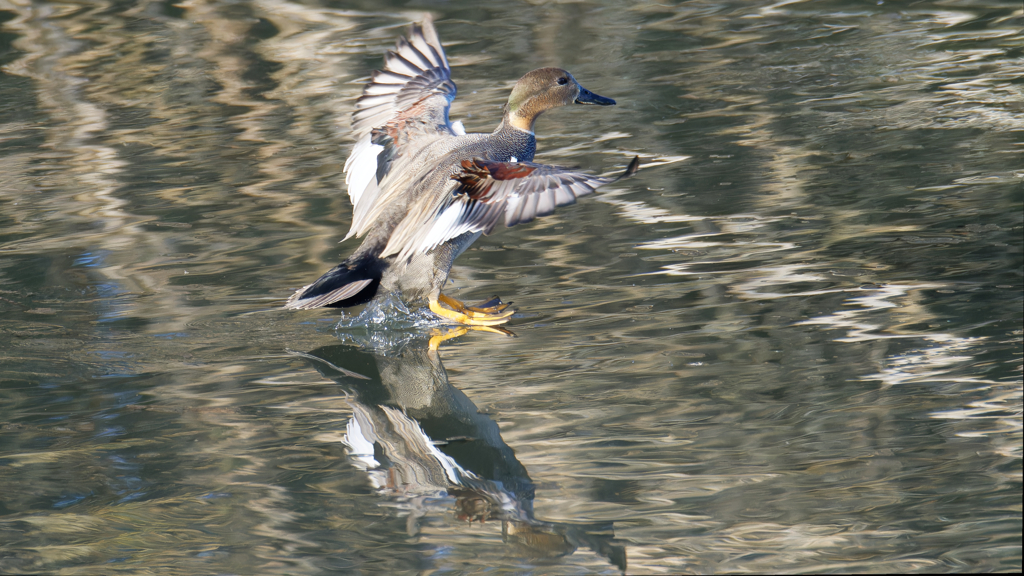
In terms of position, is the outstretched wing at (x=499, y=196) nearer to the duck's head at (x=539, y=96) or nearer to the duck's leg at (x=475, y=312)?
the duck's leg at (x=475, y=312)

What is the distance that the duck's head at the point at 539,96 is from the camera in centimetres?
658

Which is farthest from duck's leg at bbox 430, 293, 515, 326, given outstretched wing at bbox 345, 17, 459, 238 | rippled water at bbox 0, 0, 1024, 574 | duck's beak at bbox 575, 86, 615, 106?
duck's beak at bbox 575, 86, 615, 106

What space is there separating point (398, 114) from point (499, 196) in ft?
6.27

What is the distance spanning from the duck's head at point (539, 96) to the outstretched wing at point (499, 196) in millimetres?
1468

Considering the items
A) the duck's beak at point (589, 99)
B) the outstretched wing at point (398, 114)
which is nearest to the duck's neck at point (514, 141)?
the outstretched wing at point (398, 114)

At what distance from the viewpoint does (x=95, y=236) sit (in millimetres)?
7359

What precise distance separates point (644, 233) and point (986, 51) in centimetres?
539

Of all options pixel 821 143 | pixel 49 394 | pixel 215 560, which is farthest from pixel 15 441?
pixel 821 143

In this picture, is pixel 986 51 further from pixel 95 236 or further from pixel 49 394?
pixel 49 394

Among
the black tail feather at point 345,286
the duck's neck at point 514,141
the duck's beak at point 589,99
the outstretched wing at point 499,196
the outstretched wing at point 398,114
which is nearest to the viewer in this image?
the outstretched wing at point 499,196

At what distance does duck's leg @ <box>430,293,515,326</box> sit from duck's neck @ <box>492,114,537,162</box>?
1034mm

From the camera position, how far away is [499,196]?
16.1ft

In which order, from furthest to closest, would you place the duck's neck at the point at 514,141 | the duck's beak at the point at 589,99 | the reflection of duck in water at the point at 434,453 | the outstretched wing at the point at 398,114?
the duck's beak at the point at 589,99
the outstretched wing at the point at 398,114
the duck's neck at the point at 514,141
the reflection of duck in water at the point at 434,453

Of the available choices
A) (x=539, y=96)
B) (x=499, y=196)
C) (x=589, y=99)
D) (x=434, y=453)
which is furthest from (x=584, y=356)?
(x=589, y=99)
